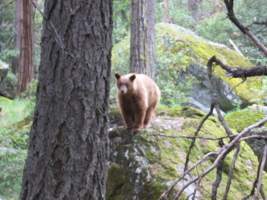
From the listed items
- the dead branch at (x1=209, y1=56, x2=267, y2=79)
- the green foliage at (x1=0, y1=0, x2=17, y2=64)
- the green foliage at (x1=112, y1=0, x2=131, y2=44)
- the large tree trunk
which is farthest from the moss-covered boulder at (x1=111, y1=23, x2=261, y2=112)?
the green foliage at (x1=0, y1=0, x2=17, y2=64)

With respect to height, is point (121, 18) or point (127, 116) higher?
point (121, 18)

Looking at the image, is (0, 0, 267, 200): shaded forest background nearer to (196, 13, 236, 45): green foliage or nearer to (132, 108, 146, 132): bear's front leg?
(196, 13, 236, 45): green foliage

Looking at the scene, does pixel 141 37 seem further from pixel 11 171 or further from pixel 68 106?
pixel 68 106

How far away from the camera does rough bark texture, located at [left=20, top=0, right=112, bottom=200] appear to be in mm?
3035

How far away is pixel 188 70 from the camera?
11938 millimetres

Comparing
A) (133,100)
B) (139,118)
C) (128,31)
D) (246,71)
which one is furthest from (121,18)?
(246,71)

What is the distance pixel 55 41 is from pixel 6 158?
287cm

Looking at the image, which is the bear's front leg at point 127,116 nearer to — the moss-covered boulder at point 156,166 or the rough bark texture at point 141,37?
the moss-covered boulder at point 156,166

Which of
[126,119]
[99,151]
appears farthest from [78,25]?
[126,119]

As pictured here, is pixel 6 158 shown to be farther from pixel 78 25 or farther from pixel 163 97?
pixel 163 97

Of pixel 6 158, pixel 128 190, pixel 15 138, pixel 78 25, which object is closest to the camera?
pixel 78 25

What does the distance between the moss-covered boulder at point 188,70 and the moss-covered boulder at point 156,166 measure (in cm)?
496

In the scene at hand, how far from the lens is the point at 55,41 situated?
3.06 meters

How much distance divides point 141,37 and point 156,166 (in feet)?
14.5
